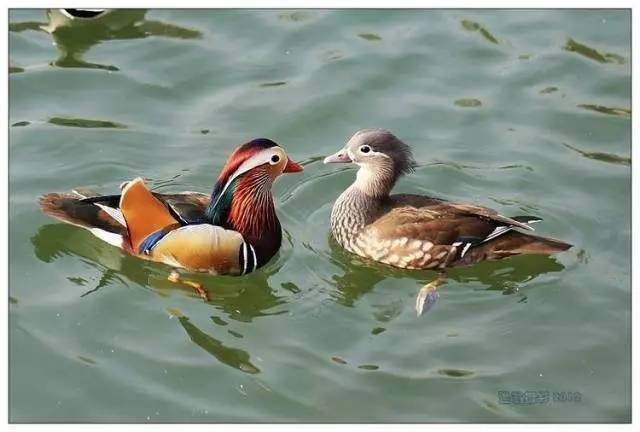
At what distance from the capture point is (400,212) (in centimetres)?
777

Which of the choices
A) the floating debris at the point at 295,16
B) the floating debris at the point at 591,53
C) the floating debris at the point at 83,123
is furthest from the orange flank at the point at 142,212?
the floating debris at the point at 591,53

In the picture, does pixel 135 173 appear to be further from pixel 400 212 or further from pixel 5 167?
pixel 400 212

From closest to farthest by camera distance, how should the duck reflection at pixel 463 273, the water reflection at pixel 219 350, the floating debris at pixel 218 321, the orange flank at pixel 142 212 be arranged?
the water reflection at pixel 219 350
the floating debris at pixel 218 321
the orange flank at pixel 142 212
the duck reflection at pixel 463 273

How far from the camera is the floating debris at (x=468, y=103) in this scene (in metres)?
9.48

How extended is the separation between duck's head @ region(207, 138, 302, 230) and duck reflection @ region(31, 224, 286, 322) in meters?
0.43

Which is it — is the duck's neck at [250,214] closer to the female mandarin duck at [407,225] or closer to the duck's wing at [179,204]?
the duck's wing at [179,204]

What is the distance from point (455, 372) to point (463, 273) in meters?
1.05

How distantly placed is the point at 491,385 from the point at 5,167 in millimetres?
4154

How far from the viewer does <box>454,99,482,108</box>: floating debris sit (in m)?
9.48

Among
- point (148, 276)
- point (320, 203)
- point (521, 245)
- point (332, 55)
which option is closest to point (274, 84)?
point (332, 55)

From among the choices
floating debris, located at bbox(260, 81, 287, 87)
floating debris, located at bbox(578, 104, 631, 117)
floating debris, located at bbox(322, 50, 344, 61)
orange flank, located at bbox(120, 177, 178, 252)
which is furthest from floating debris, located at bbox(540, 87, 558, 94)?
orange flank, located at bbox(120, 177, 178, 252)

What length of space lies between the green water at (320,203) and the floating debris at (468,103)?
6cm

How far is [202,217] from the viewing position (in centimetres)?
752

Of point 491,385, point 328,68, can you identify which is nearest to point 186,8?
point 328,68
